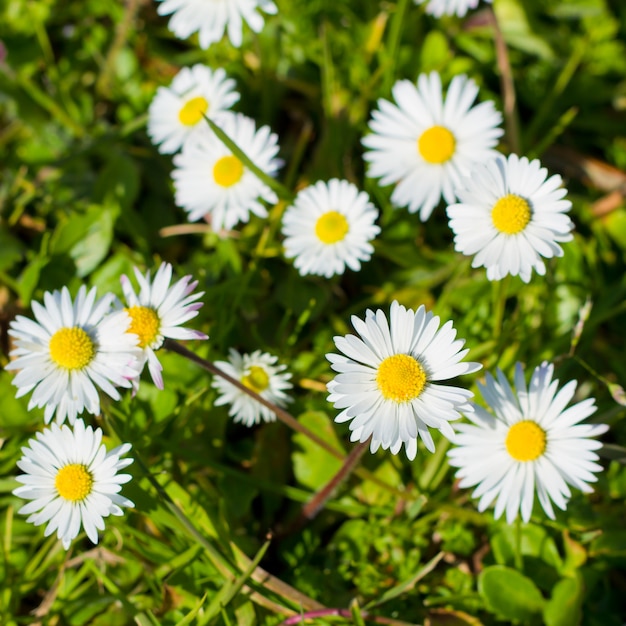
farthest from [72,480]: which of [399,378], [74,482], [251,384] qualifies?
[399,378]

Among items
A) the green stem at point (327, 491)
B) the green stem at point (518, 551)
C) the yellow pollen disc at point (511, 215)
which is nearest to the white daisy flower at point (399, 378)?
the green stem at point (327, 491)

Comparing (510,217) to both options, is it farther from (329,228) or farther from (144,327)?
(144,327)

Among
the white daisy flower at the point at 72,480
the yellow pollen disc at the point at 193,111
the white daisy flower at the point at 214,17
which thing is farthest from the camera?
the yellow pollen disc at the point at 193,111

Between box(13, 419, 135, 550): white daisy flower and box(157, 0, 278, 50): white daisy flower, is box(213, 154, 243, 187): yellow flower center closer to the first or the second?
box(157, 0, 278, 50): white daisy flower

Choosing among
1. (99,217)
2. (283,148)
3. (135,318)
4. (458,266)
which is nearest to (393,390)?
(135,318)

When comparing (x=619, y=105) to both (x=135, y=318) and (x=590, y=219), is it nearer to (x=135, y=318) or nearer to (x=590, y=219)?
(x=590, y=219)

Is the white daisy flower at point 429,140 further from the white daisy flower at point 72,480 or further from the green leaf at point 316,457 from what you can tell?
the white daisy flower at point 72,480
